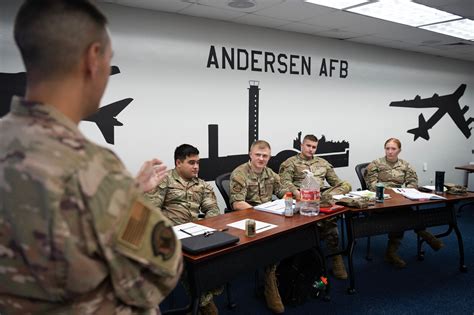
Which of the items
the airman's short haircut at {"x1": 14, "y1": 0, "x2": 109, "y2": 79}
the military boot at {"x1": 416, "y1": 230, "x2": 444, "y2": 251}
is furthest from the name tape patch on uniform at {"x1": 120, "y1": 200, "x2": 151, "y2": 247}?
the military boot at {"x1": 416, "y1": 230, "x2": 444, "y2": 251}

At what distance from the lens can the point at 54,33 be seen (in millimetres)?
713

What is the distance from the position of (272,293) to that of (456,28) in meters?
3.99

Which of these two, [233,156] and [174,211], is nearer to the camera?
[174,211]

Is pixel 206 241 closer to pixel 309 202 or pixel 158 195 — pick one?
pixel 158 195

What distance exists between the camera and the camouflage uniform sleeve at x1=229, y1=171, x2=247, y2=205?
3.16 meters

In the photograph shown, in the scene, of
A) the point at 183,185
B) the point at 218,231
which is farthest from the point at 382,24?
the point at 218,231

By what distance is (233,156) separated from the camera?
4.44 meters

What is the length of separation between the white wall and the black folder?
1.95 m

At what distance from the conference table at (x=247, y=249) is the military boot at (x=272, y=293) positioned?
1.12 feet

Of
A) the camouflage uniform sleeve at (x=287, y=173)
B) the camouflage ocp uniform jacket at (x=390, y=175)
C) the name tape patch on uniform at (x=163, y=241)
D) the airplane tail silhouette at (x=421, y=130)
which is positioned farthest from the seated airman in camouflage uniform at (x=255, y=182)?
the airplane tail silhouette at (x=421, y=130)

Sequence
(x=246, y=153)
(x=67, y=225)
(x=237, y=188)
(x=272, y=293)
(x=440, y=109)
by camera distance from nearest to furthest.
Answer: (x=67, y=225), (x=272, y=293), (x=237, y=188), (x=246, y=153), (x=440, y=109)

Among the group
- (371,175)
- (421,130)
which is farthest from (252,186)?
(421,130)

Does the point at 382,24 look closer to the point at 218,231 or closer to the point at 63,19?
the point at 218,231

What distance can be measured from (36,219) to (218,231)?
5.09 ft
